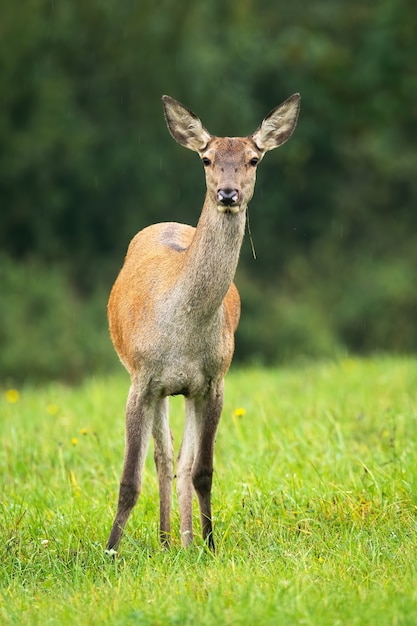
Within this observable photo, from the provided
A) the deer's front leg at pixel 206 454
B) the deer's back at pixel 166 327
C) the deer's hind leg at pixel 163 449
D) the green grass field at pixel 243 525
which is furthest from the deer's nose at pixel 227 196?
the green grass field at pixel 243 525

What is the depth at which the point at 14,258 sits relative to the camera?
981 inches

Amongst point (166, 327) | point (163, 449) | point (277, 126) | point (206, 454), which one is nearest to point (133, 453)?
point (206, 454)

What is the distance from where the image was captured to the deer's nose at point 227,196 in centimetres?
568

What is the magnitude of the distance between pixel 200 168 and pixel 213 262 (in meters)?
20.2

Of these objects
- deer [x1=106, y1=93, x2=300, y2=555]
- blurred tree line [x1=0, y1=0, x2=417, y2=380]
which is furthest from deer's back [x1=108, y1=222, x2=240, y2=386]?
blurred tree line [x1=0, y1=0, x2=417, y2=380]

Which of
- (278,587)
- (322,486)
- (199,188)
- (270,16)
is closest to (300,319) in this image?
(199,188)

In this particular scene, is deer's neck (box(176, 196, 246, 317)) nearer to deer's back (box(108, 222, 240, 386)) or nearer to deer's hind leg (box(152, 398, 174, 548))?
deer's back (box(108, 222, 240, 386))

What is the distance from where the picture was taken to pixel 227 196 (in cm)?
568

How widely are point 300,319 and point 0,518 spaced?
2036cm

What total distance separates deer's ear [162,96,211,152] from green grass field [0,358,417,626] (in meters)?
1.90

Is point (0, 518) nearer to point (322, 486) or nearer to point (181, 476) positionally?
point (181, 476)

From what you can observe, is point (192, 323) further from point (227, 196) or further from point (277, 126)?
point (277, 126)

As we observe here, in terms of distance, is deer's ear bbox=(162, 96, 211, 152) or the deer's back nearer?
the deer's back

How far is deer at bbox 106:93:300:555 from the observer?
5.89 meters
